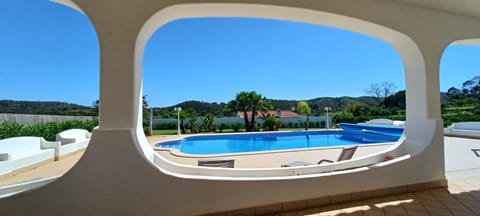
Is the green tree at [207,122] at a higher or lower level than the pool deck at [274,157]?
higher

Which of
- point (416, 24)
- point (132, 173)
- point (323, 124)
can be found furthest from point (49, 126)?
point (323, 124)

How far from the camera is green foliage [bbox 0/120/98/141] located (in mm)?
8547

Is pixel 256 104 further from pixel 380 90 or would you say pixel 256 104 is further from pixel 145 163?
pixel 380 90

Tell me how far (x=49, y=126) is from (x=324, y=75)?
92.2 feet

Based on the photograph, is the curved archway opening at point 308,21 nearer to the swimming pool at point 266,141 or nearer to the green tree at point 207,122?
the swimming pool at point 266,141

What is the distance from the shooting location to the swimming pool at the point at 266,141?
40.8 feet

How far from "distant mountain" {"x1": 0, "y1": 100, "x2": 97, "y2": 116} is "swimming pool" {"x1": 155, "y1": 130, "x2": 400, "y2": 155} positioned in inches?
232

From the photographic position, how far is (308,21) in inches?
140

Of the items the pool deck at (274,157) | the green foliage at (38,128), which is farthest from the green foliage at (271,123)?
the green foliage at (38,128)

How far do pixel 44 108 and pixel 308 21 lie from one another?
13645 millimetres

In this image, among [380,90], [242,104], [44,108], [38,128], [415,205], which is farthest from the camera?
[380,90]

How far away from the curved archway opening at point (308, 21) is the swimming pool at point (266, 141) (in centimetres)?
869

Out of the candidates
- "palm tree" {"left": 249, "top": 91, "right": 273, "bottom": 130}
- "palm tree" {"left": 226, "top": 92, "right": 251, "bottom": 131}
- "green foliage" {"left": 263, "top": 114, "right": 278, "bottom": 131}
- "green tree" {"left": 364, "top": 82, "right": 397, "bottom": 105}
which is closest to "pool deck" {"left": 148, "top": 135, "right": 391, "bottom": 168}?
"green foliage" {"left": 263, "top": 114, "right": 278, "bottom": 131}

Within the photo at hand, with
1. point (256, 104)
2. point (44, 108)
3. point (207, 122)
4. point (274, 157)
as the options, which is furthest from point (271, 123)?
point (44, 108)
